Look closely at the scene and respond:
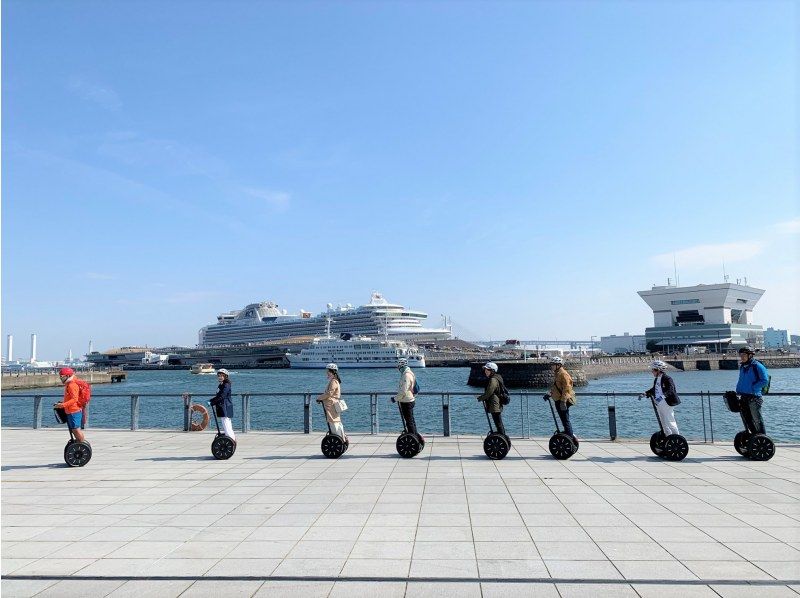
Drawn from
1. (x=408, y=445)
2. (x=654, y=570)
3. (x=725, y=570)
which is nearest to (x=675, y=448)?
(x=408, y=445)

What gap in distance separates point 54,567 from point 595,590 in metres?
4.97

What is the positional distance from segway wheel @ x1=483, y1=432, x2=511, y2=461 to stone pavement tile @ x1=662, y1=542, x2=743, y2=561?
4978 mm

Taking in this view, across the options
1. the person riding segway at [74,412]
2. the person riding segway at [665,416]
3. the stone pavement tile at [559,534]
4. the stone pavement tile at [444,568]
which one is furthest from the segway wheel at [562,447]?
the person riding segway at [74,412]

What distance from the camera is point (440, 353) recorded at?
129000mm

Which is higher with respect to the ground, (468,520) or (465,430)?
(468,520)

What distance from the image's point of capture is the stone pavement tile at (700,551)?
546 cm

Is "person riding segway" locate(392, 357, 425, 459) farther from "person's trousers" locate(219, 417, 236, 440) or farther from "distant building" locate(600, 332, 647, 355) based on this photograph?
"distant building" locate(600, 332, 647, 355)

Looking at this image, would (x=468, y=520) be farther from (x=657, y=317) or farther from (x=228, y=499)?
(x=657, y=317)

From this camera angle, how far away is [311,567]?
212 inches

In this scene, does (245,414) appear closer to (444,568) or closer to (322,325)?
(444,568)

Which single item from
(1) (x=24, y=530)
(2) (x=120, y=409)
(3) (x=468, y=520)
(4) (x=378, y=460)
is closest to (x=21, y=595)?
(1) (x=24, y=530)

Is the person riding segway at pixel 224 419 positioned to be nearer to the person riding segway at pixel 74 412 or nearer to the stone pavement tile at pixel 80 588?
the person riding segway at pixel 74 412

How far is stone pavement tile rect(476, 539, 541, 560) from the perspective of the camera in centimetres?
560

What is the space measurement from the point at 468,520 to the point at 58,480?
23.5 ft
